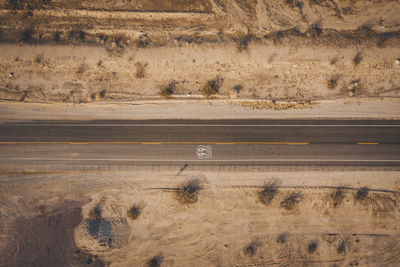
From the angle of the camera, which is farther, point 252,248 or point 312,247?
point 252,248

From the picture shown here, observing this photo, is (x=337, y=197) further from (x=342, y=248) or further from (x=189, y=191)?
(x=189, y=191)

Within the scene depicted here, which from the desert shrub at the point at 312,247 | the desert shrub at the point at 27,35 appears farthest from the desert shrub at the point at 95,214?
the desert shrub at the point at 312,247

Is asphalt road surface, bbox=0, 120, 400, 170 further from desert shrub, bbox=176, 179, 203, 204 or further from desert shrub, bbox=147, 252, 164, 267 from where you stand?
desert shrub, bbox=147, 252, 164, 267

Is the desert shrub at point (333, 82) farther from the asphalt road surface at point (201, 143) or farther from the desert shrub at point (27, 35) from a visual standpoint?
the desert shrub at point (27, 35)

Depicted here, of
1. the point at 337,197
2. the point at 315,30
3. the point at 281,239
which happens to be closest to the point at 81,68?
the point at 315,30

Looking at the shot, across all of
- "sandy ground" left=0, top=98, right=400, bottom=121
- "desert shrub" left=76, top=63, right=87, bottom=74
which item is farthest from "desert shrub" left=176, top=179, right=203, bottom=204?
"desert shrub" left=76, top=63, right=87, bottom=74
